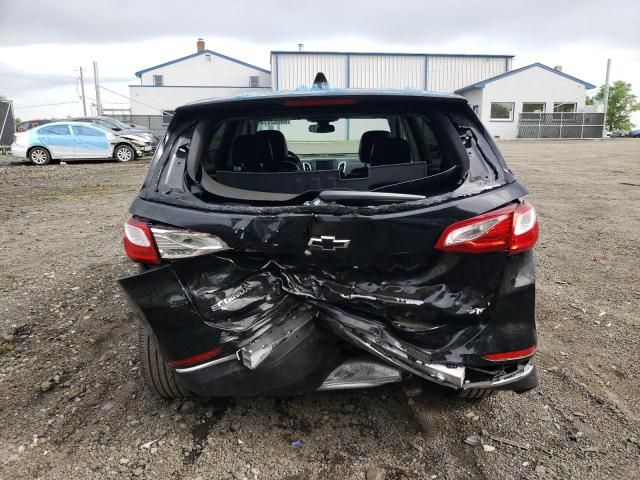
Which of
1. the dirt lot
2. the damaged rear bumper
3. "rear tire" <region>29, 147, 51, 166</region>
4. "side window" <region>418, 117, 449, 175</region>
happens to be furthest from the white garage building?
the damaged rear bumper

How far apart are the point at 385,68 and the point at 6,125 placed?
1077 inches

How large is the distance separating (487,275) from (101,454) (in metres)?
1.94

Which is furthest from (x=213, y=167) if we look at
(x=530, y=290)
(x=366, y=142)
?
(x=530, y=290)

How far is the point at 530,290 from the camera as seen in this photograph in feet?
7.13

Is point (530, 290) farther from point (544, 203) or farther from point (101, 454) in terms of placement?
point (544, 203)

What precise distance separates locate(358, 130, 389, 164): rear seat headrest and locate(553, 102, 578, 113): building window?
134 ft

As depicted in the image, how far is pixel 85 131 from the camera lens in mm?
17188

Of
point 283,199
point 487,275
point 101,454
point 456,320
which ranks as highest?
point 283,199

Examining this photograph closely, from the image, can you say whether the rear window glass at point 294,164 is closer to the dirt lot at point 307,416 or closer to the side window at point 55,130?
the dirt lot at point 307,416

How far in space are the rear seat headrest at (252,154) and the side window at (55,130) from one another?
16190 mm

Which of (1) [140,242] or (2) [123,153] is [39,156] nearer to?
(2) [123,153]

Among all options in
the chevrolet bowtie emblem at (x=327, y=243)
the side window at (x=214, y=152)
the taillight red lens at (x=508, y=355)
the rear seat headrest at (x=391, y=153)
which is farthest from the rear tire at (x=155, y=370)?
the rear seat headrest at (x=391, y=153)

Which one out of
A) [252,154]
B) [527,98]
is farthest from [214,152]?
[527,98]

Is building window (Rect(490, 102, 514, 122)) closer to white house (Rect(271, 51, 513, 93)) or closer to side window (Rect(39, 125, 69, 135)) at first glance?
white house (Rect(271, 51, 513, 93))
